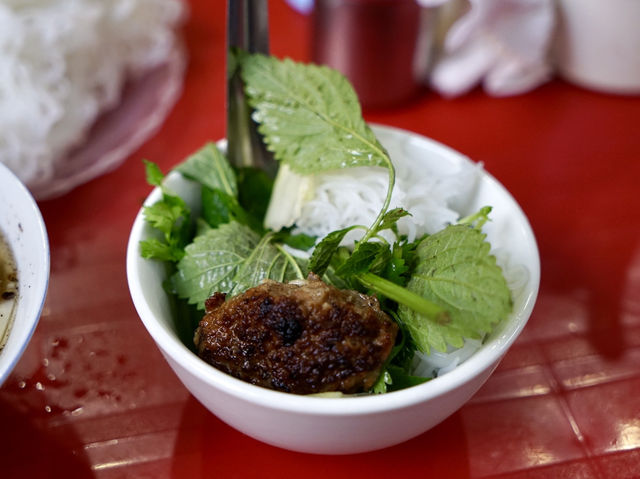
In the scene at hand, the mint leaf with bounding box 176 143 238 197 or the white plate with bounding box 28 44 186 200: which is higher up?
the mint leaf with bounding box 176 143 238 197

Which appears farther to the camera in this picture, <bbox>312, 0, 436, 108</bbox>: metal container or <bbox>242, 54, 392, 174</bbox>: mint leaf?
<bbox>312, 0, 436, 108</bbox>: metal container

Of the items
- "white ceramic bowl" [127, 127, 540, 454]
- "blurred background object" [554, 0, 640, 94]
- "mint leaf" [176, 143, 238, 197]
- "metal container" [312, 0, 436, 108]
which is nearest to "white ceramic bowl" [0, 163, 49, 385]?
"white ceramic bowl" [127, 127, 540, 454]

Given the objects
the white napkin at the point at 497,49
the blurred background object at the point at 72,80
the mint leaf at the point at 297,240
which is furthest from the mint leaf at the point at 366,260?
the white napkin at the point at 497,49

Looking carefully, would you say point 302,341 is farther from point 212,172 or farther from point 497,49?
point 497,49

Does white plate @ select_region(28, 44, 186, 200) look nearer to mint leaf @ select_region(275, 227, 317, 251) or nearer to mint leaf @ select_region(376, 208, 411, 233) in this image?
mint leaf @ select_region(275, 227, 317, 251)

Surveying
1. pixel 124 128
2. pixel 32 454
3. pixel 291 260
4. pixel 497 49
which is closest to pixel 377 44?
pixel 497 49

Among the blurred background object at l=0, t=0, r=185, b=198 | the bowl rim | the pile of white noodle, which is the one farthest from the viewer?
the blurred background object at l=0, t=0, r=185, b=198
